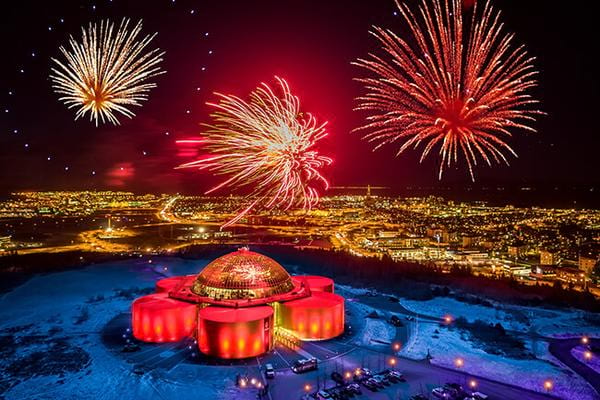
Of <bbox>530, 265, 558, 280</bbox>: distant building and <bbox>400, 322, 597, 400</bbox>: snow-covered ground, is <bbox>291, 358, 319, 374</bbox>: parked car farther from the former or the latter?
<bbox>530, 265, 558, 280</bbox>: distant building

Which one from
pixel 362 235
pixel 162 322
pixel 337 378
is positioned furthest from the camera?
pixel 362 235

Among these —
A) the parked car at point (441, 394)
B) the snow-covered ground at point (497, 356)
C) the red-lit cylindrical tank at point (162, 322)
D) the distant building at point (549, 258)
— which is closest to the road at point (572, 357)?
the snow-covered ground at point (497, 356)

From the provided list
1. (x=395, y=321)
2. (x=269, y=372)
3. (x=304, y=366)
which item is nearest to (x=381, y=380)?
(x=304, y=366)

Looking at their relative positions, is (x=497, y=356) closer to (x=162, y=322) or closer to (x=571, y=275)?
(x=162, y=322)

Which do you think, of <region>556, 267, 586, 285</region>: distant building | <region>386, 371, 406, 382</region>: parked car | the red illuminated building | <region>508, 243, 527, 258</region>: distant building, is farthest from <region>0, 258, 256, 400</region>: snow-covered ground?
<region>508, 243, 527, 258</region>: distant building

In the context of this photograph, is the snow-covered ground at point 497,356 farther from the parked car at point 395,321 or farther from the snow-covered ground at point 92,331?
the snow-covered ground at point 92,331

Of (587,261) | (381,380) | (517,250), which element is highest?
(517,250)
